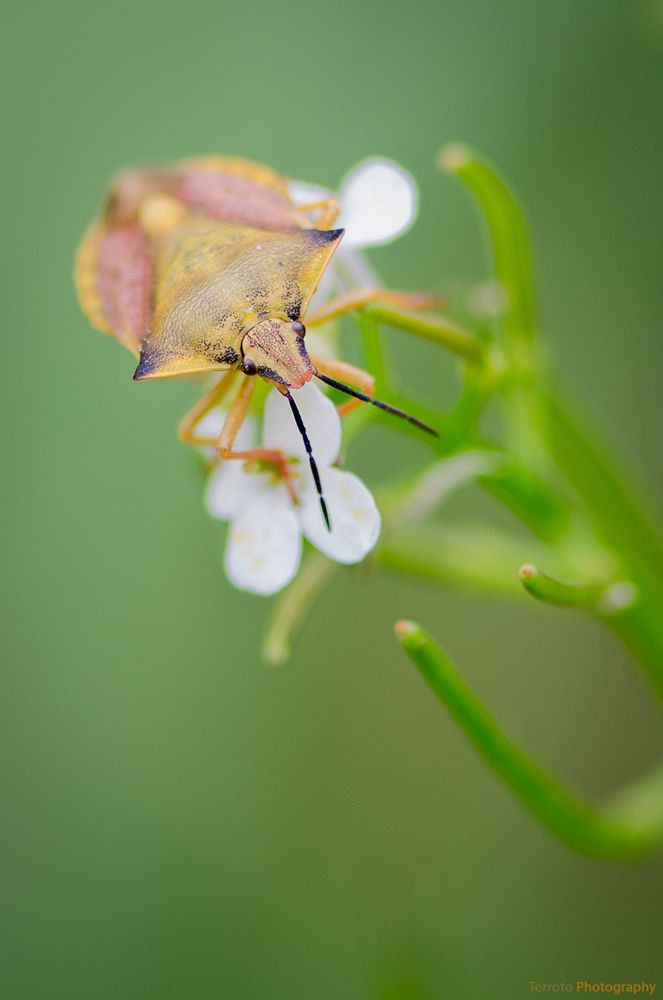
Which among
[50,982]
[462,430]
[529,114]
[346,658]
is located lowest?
[50,982]

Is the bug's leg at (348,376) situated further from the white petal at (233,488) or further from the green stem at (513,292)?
the green stem at (513,292)

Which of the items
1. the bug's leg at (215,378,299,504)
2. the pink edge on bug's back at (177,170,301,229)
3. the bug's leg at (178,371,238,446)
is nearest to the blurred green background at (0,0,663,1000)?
the pink edge on bug's back at (177,170,301,229)

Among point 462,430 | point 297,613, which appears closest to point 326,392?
point 462,430

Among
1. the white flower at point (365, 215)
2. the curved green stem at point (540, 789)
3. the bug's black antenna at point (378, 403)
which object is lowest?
the curved green stem at point (540, 789)

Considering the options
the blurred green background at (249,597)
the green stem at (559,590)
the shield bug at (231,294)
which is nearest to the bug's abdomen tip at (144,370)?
the shield bug at (231,294)

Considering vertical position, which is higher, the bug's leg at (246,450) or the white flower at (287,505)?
the bug's leg at (246,450)

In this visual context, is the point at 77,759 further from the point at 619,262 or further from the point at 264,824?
the point at 619,262

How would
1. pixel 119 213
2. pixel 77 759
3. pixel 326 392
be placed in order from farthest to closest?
1. pixel 77 759
2. pixel 119 213
3. pixel 326 392

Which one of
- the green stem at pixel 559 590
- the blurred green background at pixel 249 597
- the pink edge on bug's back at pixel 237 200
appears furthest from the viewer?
the blurred green background at pixel 249 597
